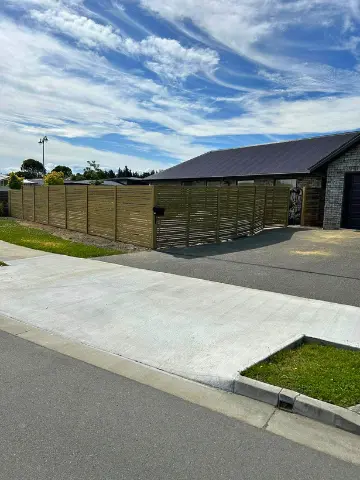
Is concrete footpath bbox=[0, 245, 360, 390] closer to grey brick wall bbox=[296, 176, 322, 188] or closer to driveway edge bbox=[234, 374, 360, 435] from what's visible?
driveway edge bbox=[234, 374, 360, 435]

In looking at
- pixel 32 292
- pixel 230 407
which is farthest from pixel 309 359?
pixel 32 292

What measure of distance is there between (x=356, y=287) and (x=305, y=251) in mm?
4628

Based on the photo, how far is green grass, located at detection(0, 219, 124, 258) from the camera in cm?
1159

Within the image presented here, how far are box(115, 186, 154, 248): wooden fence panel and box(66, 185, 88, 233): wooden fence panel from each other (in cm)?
263

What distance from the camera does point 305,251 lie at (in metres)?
12.3

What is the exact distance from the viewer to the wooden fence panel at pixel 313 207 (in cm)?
1973

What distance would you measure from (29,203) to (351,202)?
55.4 ft

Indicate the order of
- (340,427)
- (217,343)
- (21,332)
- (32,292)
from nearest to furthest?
1. (340,427)
2. (217,343)
3. (21,332)
4. (32,292)

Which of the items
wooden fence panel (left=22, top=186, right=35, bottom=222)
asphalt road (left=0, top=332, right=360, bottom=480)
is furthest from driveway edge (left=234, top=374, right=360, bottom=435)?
wooden fence panel (left=22, top=186, right=35, bottom=222)

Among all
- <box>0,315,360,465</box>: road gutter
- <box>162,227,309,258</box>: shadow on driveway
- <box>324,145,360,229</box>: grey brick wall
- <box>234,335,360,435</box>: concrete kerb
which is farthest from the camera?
<box>324,145,360,229</box>: grey brick wall

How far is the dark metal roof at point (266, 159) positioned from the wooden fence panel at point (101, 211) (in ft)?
33.7

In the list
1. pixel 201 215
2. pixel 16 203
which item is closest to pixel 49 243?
pixel 201 215

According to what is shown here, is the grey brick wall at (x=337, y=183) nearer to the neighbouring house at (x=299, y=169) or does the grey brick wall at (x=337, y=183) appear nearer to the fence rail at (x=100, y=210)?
the neighbouring house at (x=299, y=169)

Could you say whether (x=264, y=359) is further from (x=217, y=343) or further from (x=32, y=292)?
Answer: (x=32, y=292)
